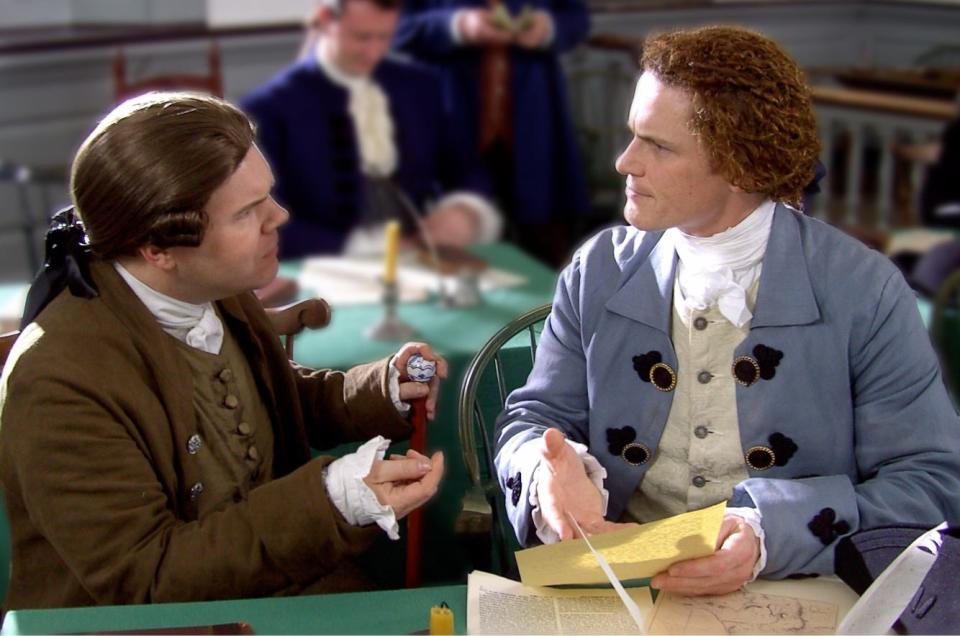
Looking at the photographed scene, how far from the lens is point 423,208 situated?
11.9 feet

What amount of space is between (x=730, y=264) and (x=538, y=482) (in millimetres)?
384

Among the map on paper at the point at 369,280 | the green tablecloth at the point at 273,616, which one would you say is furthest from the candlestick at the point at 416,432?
the map on paper at the point at 369,280

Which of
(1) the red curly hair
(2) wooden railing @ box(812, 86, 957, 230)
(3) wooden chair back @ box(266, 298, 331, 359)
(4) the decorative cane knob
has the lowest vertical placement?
(2) wooden railing @ box(812, 86, 957, 230)

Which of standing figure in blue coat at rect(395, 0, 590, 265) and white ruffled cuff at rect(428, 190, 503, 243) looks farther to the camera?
standing figure in blue coat at rect(395, 0, 590, 265)

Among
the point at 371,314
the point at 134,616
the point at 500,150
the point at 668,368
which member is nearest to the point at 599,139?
the point at 500,150

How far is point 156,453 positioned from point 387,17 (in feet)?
7.01

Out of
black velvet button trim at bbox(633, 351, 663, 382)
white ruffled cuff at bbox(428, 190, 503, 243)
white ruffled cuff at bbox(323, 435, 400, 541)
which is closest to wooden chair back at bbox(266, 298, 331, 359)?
white ruffled cuff at bbox(323, 435, 400, 541)

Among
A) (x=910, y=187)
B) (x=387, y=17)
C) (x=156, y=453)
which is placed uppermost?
(x=387, y=17)

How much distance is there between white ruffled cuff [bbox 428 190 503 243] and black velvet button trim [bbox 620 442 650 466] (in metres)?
1.91

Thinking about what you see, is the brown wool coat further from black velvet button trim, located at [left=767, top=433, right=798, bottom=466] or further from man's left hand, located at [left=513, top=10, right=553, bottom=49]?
man's left hand, located at [left=513, top=10, right=553, bottom=49]

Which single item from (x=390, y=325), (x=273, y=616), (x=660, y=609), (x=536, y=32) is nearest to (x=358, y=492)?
(x=273, y=616)

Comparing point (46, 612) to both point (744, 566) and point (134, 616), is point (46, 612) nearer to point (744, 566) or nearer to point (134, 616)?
point (134, 616)

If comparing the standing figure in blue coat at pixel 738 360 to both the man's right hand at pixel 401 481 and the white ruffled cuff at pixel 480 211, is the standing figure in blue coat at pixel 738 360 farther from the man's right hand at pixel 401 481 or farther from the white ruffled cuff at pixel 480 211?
the white ruffled cuff at pixel 480 211

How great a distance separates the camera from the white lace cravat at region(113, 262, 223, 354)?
1513 millimetres
